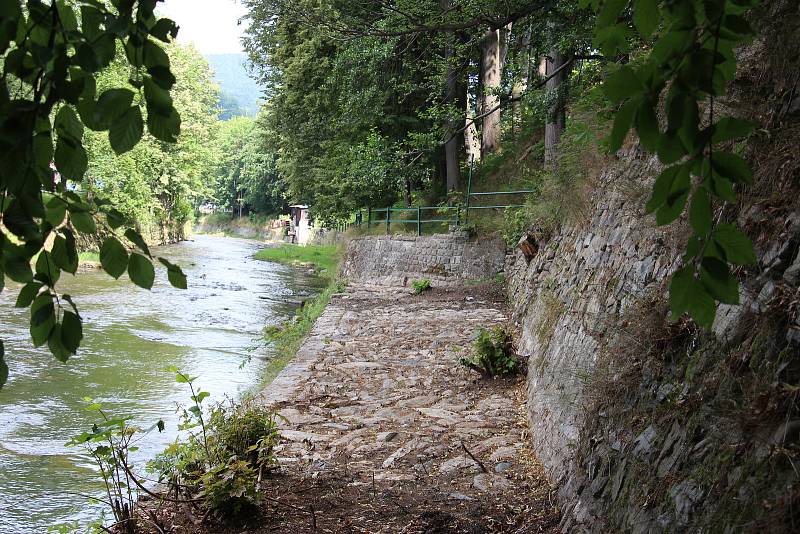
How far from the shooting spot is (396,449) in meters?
5.71

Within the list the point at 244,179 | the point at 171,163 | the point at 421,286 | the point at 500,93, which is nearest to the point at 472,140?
the point at 421,286

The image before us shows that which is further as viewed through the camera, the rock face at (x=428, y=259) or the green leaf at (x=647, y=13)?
the rock face at (x=428, y=259)

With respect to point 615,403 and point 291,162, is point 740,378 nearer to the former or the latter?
point 615,403

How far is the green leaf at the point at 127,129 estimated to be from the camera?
147cm

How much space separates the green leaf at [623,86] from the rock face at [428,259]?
48.8ft

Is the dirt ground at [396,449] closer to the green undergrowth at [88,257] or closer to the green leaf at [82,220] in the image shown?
the green leaf at [82,220]

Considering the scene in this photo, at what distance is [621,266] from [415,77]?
1535 cm

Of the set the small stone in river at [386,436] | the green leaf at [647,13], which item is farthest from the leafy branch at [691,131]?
the small stone in river at [386,436]

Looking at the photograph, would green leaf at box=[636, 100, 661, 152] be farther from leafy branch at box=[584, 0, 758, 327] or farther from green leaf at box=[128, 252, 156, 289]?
green leaf at box=[128, 252, 156, 289]

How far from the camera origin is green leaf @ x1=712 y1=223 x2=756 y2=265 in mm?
1415

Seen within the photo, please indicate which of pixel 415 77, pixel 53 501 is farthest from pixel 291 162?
pixel 53 501

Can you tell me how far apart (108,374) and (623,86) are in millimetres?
10290

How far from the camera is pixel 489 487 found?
4.70 m

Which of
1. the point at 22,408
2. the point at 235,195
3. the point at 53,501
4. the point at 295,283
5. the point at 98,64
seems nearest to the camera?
the point at 98,64
